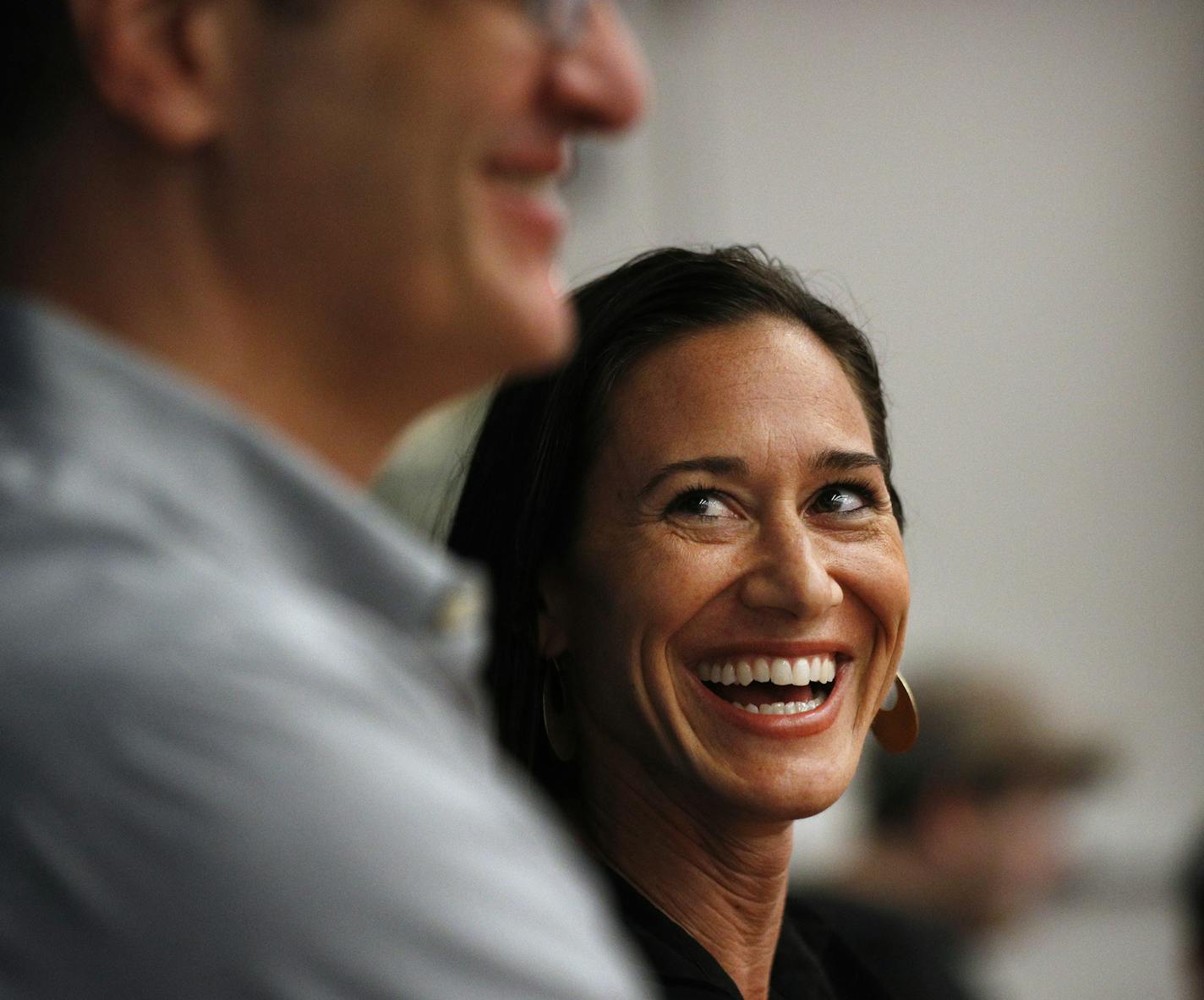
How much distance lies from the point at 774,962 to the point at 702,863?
0.20 meters

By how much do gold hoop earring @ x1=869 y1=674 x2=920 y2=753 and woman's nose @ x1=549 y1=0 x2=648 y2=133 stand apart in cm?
111

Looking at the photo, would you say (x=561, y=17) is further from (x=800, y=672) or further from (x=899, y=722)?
(x=899, y=722)

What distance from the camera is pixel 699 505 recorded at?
1814 millimetres

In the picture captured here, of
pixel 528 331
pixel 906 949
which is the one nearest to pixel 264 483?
pixel 528 331

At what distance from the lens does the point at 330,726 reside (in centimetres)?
75

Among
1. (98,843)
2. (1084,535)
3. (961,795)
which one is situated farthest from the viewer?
(1084,535)

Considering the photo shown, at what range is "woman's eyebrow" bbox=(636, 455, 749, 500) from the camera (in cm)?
181

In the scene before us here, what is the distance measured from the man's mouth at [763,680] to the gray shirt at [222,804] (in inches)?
38.9

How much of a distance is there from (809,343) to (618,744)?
0.49 metres

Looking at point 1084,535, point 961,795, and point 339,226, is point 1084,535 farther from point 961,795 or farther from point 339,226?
point 339,226

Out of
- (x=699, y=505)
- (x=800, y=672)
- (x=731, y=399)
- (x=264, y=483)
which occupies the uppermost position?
(x=731, y=399)

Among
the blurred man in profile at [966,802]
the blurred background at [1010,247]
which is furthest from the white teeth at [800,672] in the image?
the blurred background at [1010,247]

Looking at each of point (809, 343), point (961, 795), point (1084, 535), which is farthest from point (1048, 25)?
point (809, 343)

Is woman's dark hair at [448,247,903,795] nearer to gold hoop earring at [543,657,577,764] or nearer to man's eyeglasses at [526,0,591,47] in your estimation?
gold hoop earring at [543,657,577,764]
